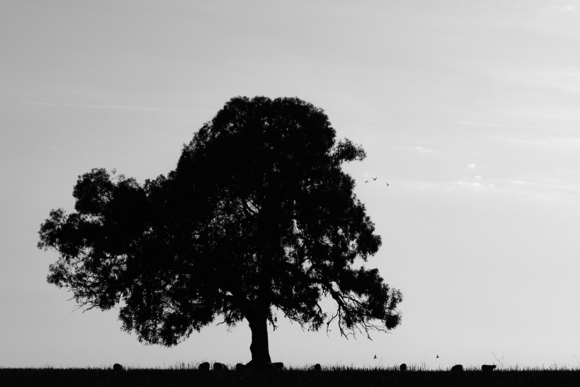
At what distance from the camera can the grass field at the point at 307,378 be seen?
78.2 ft

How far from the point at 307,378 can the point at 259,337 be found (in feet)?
58.1

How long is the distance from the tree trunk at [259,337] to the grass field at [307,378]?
14.4 meters

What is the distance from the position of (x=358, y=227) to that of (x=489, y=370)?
1665 cm

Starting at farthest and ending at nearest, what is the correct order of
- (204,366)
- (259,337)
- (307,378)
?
(259,337) → (204,366) → (307,378)

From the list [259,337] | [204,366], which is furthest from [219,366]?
[259,337]

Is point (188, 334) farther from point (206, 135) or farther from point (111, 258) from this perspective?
point (206, 135)

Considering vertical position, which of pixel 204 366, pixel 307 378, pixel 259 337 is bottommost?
pixel 307 378

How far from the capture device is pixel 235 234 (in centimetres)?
4278

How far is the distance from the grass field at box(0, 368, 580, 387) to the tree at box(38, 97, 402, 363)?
14.8 m

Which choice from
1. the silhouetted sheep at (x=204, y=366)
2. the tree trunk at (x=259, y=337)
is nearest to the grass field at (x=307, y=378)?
the silhouetted sheep at (x=204, y=366)

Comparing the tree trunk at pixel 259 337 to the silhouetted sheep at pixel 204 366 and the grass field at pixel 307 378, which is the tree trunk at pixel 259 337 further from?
the grass field at pixel 307 378

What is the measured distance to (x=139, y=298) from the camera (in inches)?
1747

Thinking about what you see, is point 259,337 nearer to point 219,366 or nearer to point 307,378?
point 219,366

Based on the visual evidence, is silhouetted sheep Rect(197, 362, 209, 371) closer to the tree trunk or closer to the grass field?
the grass field
